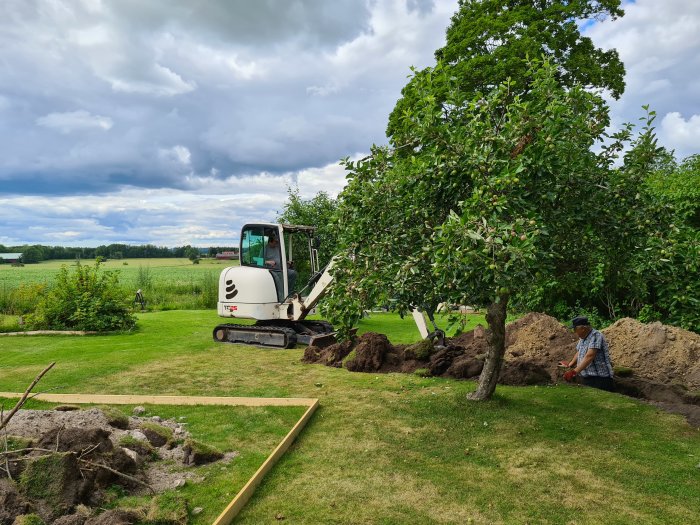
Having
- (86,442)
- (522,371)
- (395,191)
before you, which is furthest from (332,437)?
(522,371)

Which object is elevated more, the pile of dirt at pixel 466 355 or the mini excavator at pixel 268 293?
the mini excavator at pixel 268 293

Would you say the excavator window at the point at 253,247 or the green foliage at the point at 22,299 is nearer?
the excavator window at the point at 253,247

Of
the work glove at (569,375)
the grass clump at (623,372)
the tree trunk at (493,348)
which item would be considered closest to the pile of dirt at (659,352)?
A: the grass clump at (623,372)

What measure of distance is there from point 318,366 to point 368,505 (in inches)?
229

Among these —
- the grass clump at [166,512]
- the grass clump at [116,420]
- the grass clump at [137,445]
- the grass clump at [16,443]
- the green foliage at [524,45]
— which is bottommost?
the grass clump at [166,512]

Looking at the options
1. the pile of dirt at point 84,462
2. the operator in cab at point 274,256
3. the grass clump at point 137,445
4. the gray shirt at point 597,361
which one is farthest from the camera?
the operator in cab at point 274,256

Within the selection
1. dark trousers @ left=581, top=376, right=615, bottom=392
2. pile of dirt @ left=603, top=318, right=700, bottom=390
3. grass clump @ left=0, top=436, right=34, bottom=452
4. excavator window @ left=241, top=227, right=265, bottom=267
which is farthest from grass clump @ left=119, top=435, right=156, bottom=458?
excavator window @ left=241, top=227, right=265, bottom=267

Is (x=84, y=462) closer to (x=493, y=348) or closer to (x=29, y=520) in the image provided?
(x=29, y=520)

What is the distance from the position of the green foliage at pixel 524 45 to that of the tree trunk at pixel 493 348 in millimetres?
13310

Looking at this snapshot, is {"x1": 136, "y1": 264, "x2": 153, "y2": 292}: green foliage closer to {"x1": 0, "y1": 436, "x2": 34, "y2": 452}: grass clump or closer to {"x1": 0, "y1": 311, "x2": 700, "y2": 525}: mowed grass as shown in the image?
{"x1": 0, "y1": 311, "x2": 700, "y2": 525}: mowed grass

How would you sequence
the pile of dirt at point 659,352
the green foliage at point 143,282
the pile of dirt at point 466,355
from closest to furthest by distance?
the pile of dirt at point 659,352
the pile of dirt at point 466,355
the green foliage at point 143,282

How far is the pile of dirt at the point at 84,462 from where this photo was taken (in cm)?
386

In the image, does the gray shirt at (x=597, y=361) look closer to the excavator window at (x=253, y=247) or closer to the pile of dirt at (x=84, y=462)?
the pile of dirt at (x=84, y=462)

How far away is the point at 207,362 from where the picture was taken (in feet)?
35.1
